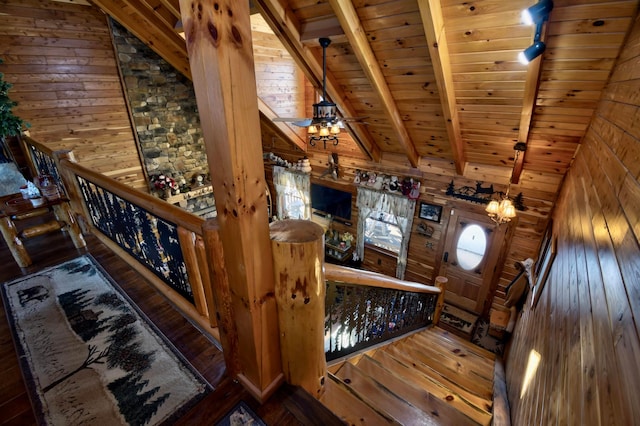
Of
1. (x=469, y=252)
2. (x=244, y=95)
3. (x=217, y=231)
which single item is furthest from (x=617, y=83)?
(x=469, y=252)

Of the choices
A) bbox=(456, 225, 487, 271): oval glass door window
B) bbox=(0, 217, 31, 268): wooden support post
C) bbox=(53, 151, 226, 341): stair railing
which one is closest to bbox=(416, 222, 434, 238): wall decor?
bbox=(456, 225, 487, 271): oval glass door window

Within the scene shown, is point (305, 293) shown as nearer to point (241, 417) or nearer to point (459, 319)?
point (241, 417)

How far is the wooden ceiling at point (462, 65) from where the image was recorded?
90.0 inches

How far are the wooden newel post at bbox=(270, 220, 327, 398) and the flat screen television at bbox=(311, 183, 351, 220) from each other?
5114 millimetres

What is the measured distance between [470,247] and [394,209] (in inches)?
62.3

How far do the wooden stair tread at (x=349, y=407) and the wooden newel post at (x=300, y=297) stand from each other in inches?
4.8

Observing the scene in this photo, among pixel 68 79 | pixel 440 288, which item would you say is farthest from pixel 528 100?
pixel 68 79

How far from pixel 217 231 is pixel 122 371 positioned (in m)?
1.01

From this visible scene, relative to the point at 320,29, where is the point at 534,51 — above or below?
below

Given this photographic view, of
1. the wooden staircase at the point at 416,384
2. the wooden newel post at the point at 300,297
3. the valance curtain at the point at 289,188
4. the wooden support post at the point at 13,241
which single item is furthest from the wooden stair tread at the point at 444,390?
the valance curtain at the point at 289,188

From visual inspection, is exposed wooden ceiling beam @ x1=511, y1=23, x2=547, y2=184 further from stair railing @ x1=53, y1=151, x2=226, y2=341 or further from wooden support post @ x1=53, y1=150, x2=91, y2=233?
wooden support post @ x1=53, y1=150, x2=91, y2=233

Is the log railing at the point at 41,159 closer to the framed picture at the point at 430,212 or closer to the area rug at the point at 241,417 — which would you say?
A: the area rug at the point at 241,417

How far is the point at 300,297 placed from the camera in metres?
1.18

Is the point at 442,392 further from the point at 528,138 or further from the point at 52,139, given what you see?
the point at 52,139
